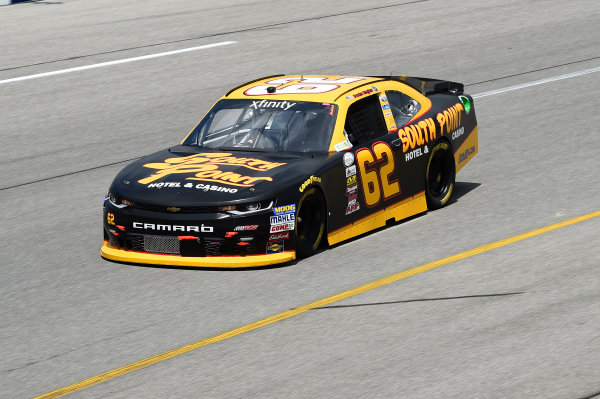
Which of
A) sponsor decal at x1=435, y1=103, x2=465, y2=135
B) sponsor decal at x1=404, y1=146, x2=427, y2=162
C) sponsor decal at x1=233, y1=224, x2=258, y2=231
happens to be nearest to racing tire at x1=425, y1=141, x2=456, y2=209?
sponsor decal at x1=435, y1=103, x2=465, y2=135

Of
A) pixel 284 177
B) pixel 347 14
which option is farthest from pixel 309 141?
pixel 347 14

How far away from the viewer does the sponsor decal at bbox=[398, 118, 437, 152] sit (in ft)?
34.9

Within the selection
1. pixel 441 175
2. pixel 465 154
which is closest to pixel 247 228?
pixel 441 175

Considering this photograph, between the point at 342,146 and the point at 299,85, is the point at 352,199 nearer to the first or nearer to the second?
the point at 342,146

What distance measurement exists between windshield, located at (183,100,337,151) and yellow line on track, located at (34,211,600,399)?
1553 mm

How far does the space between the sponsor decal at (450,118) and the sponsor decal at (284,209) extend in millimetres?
2594

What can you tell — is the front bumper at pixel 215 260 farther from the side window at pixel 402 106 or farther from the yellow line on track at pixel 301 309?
the side window at pixel 402 106

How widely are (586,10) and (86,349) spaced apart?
60.4 feet

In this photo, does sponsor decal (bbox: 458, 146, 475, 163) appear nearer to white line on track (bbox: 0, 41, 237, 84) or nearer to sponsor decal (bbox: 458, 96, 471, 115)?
sponsor decal (bbox: 458, 96, 471, 115)

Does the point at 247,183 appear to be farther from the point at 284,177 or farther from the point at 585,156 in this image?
the point at 585,156

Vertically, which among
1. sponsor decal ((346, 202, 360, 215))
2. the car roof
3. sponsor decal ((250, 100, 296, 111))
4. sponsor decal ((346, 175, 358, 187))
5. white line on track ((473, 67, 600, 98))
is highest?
the car roof

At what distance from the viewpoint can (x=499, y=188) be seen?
12.0 m

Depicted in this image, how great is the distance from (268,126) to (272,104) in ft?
0.91

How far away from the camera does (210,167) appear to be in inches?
380
